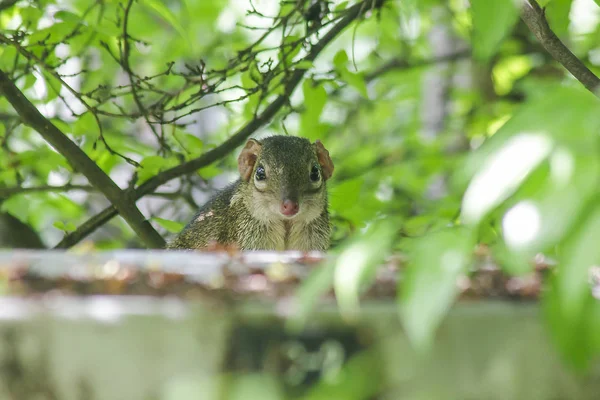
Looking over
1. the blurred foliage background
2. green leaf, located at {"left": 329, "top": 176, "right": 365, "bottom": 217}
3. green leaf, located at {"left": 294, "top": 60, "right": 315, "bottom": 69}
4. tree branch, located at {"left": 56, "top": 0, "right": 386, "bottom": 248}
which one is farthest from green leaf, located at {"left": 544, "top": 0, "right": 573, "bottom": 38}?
green leaf, located at {"left": 329, "top": 176, "right": 365, "bottom": 217}

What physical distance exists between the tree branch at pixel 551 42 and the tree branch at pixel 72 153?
184cm

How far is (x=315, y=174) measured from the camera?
4.13m

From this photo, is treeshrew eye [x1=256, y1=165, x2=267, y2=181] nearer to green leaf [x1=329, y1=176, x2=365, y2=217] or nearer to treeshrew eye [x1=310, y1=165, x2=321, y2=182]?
treeshrew eye [x1=310, y1=165, x2=321, y2=182]

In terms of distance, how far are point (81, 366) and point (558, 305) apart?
743 millimetres

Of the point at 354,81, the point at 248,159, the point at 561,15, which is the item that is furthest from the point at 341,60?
the point at 248,159

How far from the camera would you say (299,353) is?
1.24 metres

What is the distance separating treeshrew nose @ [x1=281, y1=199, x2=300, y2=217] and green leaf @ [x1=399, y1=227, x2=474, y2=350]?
9.04 ft

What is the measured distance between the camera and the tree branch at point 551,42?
229 centimetres

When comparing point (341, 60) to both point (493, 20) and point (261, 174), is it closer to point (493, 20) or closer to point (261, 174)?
point (261, 174)

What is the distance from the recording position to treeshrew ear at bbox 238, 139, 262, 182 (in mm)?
4184

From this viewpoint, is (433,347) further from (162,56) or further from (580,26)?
(580,26)

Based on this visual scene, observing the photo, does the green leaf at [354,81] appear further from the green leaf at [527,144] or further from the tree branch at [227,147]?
the green leaf at [527,144]

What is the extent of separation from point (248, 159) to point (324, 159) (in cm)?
41

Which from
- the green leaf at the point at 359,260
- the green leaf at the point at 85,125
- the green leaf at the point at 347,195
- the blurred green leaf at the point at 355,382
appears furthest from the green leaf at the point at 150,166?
the green leaf at the point at 359,260
